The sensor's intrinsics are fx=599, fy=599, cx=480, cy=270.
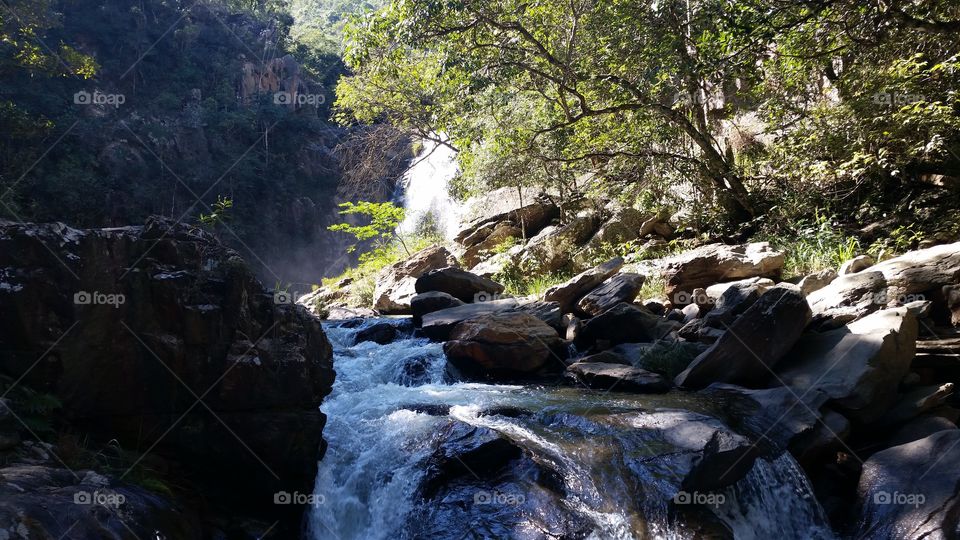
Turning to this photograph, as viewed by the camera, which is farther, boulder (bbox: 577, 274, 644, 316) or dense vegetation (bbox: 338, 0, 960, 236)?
boulder (bbox: 577, 274, 644, 316)

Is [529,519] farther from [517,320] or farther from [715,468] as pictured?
[517,320]

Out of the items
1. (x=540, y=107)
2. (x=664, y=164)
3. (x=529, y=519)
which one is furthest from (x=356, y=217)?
(x=529, y=519)

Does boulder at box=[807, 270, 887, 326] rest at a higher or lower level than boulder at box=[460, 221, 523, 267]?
lower

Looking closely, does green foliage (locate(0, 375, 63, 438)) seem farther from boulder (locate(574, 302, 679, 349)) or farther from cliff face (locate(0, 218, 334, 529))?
boulder (locate(574, 302, 679, 349))

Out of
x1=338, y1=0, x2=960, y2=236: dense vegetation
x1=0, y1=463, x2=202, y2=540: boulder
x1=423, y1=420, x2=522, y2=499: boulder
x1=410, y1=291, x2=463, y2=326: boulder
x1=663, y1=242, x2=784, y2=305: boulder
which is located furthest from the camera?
x1=410, y1=291, x2=463, y2=326: boulder

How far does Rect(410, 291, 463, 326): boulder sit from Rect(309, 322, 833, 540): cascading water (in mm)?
4207

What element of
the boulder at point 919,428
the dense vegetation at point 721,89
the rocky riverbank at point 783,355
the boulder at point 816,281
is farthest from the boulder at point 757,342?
the dense vegetation at point 721,89

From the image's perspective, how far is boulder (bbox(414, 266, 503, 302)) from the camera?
11.2 meters

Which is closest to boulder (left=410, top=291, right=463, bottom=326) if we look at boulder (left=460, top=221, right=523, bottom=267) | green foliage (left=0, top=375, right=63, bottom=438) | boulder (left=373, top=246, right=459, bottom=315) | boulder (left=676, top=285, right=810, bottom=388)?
boulder (left=373, top=246, right=459, bottom=315)

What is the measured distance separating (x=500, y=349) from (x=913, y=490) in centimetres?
449

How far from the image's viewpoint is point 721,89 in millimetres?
10930

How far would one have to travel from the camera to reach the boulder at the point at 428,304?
1025 cm

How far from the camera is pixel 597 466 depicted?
4.73 m

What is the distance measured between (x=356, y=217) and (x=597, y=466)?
27028 millimetres
